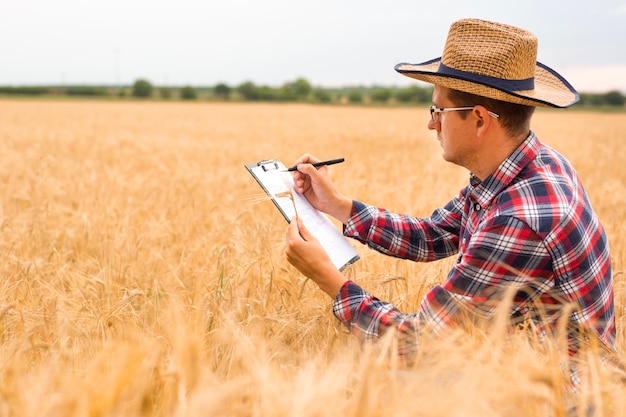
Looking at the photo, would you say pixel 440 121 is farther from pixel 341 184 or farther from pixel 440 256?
pixel 341 184

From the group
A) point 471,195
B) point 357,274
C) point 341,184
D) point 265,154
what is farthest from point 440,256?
point 265,154

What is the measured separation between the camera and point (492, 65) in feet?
6.07

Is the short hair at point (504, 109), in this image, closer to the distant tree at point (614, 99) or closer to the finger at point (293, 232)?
the finger at point (293, 232)

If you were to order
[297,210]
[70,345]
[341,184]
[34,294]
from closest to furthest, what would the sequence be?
[70,345]
[297,210]
[34,294]
[341,184]

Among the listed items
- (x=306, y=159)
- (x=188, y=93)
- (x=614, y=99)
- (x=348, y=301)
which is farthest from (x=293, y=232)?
(x=614, y=99)

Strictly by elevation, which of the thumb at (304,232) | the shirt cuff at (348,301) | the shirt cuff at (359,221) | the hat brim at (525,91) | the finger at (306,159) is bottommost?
the shirt cuff at (348,301)

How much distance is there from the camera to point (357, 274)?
2668 mm

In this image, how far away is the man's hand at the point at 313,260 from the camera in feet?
5.96

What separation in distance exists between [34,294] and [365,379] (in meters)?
1.89

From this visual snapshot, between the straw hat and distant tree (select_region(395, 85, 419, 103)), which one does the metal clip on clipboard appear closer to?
the straw hat

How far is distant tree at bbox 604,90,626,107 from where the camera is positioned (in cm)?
5997

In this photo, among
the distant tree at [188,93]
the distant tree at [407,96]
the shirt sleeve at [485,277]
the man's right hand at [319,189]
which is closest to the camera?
the shirt sleeve at [485,277]

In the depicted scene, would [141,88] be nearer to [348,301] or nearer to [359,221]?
[359,221]

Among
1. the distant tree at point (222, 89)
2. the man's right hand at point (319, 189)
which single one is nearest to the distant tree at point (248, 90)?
the distant tree at point (222, 89)
